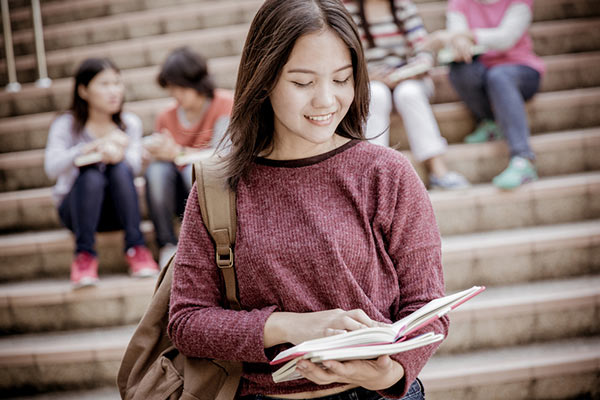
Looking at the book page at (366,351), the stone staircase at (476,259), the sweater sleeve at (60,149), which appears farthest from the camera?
the sweater sleeve at (60,149)

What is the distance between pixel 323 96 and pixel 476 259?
1820 millimetres

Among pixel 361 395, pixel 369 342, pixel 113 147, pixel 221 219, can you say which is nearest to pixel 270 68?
pixel 221 219

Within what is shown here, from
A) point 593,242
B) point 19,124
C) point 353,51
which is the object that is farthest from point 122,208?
point 593,242

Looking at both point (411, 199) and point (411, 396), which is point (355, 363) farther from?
point (411, 199)

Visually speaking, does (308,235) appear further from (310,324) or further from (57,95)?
(57,95)

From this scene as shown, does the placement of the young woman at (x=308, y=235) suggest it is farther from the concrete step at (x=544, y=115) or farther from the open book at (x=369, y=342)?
the concrete step at (x=544, y=115)

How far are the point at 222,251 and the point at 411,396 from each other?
1.72ft

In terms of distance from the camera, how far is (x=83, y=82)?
3420 mm

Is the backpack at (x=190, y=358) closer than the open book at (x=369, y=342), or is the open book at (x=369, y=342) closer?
the open book at (x=369, y=342)

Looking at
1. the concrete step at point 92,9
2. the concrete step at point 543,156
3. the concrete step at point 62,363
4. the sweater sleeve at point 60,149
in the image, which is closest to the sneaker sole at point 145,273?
the concrete step at point 62,363

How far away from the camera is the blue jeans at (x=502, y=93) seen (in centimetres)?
A: 317

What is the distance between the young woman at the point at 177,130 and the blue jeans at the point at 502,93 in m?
1.38

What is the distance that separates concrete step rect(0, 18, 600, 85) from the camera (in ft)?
13.1

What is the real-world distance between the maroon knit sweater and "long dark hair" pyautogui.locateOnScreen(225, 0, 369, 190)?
0.13m
